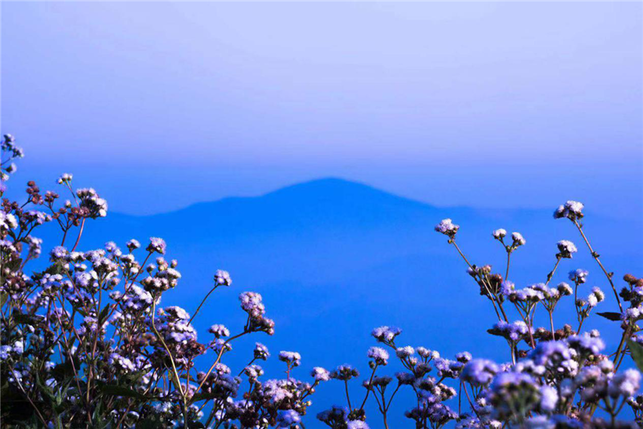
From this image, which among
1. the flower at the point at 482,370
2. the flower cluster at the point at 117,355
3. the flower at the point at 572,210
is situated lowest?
the flower cluster at the point at 117,355

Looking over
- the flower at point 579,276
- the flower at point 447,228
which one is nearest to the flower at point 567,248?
the flower at point 579,276

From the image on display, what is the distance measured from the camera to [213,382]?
520cm

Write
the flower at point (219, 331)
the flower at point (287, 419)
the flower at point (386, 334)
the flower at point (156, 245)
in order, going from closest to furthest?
the flower at point (287, 419)
the flower at point (219, 331)
the flower at point (386, 334)
the flower at point (156, 245)

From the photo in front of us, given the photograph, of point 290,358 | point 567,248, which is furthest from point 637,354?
point 290,358

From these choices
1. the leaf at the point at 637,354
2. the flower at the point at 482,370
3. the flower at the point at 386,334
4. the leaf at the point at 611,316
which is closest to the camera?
the flower at the point at 482,370

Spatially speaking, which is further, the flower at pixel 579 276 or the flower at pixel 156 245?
the flower at pixel 156 245

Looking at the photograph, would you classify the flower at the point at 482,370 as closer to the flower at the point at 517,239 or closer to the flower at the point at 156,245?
the flower at the point at 517,239

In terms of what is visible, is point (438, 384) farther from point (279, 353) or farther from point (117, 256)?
point (117, 256)

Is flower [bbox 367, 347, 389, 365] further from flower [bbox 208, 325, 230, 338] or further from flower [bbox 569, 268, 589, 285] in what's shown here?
flower [bbox 569, 268, 589, 285]

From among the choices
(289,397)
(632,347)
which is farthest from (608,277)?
(289,397)

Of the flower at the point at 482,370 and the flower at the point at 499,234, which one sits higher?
the flower at the point at 499,234

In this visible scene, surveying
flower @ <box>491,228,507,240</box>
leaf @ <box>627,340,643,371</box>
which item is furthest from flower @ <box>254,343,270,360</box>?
Answer: leaf @ <box>627,340,643,371</box>

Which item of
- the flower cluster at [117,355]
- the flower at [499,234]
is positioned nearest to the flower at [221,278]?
the flower cluster at [117,355]

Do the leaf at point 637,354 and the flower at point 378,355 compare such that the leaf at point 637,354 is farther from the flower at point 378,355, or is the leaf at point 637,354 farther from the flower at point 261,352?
the flower at point 261,352
